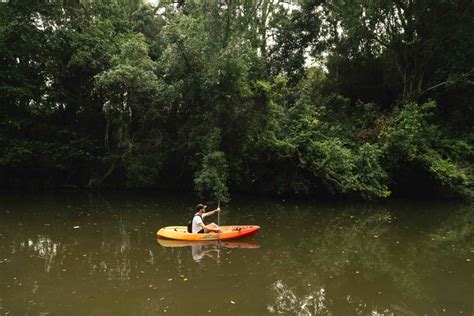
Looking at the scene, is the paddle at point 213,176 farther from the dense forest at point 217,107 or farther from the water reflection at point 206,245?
the water reflection at point 206,245

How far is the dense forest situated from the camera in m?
18.1

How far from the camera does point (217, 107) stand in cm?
1844

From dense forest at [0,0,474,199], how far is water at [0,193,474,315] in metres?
3.27

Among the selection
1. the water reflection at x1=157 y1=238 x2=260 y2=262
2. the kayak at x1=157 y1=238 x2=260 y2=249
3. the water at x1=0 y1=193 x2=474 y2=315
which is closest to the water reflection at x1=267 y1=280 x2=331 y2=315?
the water at x1=0 y1=193 x2=474 y2=315

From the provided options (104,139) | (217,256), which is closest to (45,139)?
(104,139)

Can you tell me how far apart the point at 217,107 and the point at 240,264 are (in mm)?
9658

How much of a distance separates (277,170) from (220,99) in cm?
454

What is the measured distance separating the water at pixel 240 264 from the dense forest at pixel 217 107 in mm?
3270

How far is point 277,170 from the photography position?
2022cm

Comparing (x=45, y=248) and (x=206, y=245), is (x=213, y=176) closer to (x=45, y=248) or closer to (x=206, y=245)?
(x=206, y=245)

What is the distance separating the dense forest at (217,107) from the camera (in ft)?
59.3

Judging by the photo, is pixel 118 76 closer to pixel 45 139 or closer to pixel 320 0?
pixel 45 139

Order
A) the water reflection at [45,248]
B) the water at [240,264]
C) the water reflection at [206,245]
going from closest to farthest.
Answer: the water at [240,264]
the water reflection at [45,248]
the water reflection at [206,245]

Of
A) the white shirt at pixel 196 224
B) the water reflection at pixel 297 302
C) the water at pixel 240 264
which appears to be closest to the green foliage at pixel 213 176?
the water at pixel 240 264
